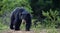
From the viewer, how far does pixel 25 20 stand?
9148 millimetres

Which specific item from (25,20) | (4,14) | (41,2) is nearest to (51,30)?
(25,20)

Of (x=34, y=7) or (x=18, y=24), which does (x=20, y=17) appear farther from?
(x=34, y=7)

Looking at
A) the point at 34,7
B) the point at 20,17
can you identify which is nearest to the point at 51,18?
the point at 20,17

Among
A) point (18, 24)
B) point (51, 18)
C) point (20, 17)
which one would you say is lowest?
point (18, 24)

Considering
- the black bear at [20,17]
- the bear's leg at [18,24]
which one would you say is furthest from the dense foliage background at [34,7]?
the bear's leg at [18,24]

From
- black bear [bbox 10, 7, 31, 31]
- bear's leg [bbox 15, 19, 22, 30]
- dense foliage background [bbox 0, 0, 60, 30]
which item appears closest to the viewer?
black bear [bbox 10, 7, 31, 31]

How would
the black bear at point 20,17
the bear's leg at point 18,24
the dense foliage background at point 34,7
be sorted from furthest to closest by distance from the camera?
1. the dense foliage background at point 34,7
2. the bear's leg at point 18,24
3. the black bear at point 20,17

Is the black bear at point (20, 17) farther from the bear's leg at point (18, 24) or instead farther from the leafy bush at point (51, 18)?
the leafy bush at point (51, 18)

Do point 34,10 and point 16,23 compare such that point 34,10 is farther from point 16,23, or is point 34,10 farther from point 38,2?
point 16,23

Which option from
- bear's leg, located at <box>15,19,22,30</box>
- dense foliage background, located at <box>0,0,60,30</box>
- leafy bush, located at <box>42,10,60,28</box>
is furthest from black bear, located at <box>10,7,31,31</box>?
dense foliage background, located at <box>0,0,60,30</box>

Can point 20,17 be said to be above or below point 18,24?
above

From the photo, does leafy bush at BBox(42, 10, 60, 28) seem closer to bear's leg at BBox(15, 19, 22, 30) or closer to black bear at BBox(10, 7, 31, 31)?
black bear at BBox(10, 7, 31, 31)

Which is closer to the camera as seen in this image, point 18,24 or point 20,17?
point 20,17

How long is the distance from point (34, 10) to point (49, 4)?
1082 millimetres
